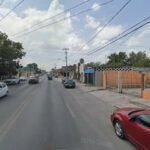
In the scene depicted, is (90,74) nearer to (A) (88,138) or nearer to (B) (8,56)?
(B) (8,56)

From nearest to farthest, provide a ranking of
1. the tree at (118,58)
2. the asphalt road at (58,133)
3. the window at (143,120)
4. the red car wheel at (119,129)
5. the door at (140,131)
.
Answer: the door at (140,131), the window at (143,120), the asphalt road at (58,133), the red car wheel at (119,129), the tree at (118,58)

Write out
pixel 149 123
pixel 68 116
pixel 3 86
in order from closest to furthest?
pixel 149 123, pixel 68 116, pixel 3 86

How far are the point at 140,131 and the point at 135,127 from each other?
43cm

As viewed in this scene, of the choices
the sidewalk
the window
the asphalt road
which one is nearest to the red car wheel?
the asphalt road

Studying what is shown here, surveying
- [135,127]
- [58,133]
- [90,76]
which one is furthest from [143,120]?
[90,76]

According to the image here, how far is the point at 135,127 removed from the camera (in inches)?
341

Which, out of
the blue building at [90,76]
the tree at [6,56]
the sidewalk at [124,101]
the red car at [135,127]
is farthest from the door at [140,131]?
the tree at [6,56]

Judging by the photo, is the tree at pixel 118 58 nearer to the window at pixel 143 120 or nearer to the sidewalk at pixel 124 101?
the sidewalk at pixel 124 101

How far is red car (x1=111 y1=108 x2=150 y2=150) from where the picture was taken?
26.2ft

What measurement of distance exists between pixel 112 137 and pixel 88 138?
0.86 metres

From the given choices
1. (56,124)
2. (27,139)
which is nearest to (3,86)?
(56,124)

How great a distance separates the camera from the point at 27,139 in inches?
380

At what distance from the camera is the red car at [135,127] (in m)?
7.97

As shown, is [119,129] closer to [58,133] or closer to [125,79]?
[58,133]
